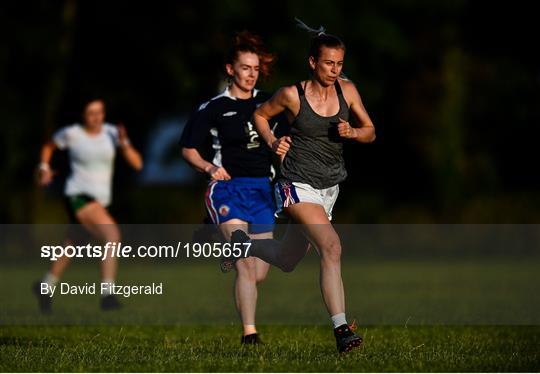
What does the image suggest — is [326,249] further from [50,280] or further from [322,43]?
[50,280]

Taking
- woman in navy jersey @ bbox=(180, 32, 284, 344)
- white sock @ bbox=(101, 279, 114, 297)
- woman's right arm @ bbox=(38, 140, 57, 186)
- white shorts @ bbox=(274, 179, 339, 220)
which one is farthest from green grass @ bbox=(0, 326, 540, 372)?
woman's right arm @ bbox=(38, 140, 57, 186)

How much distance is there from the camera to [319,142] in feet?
30.8

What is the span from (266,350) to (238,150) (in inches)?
74.6

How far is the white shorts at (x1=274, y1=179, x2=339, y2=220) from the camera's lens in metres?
9.34

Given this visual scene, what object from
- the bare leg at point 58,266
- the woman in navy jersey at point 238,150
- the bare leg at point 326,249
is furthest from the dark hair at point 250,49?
the bare leg at point 58,266

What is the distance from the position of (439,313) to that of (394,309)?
0.81m

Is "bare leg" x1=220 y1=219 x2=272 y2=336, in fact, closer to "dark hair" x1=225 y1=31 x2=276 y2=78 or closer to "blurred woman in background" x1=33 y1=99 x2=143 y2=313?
"dark hair" x1=225 y1=31 x2=276 y2=78

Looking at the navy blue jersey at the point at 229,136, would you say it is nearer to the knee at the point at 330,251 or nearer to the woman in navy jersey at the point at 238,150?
the woman in navy jersey at the point at 238,150

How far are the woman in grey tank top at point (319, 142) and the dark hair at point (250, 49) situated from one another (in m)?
1.22

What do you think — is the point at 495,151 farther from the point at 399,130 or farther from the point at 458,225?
the point at 458,225

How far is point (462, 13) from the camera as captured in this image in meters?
33.6

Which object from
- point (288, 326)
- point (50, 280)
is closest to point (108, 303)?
point (50, 280)

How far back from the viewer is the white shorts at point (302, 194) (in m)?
9.34

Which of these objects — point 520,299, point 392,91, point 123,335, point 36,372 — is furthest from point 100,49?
point 36,372
